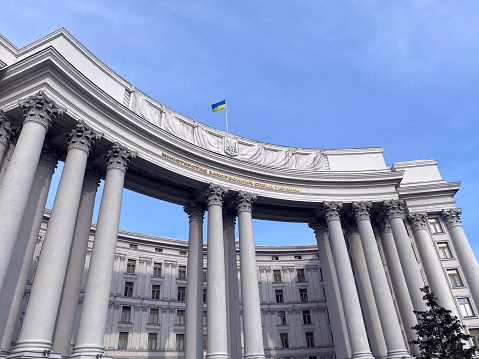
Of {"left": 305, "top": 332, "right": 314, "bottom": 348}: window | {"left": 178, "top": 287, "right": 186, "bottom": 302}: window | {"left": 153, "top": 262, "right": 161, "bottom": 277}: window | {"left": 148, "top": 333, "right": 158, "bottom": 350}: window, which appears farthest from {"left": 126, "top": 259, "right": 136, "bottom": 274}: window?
{"left": 305, "top": 332, "right": 314, "bottom": 348}: window

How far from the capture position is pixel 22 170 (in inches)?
711

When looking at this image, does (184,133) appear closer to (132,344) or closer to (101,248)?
(101,248)

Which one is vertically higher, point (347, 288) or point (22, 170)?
point (22, 170)

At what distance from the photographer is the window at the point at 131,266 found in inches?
2147

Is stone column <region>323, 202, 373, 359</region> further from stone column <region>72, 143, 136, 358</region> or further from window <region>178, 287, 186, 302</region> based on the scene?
window <region>178, 287, 186, 302</region>

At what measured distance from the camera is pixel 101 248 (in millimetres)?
21156

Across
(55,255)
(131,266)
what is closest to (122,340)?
(131,266)

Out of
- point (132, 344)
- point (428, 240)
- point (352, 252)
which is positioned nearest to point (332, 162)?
point (352, 252)

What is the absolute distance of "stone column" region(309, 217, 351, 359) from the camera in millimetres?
30859

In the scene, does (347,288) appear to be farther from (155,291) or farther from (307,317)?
(155,291)

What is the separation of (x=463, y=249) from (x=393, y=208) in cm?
Result: 872

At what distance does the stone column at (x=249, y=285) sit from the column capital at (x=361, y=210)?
10114 mm

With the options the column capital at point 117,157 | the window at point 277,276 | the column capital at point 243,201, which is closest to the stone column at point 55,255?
the column capital at point 117,157

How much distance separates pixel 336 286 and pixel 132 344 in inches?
1240
